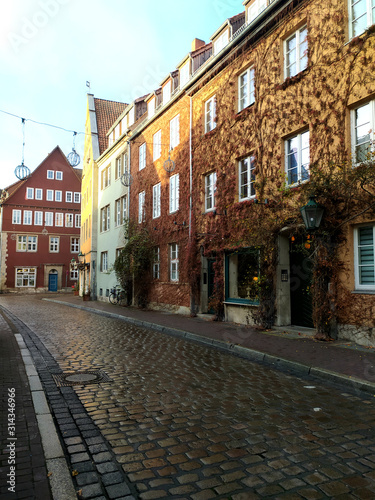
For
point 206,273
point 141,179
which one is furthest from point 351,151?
point 141,179

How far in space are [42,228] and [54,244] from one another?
2.44 m

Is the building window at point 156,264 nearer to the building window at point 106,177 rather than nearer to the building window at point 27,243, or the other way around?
the building window at point 106,177

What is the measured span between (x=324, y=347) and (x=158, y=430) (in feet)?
17.9

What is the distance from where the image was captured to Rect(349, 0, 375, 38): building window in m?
9.00

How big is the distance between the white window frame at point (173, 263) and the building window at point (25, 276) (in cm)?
3473

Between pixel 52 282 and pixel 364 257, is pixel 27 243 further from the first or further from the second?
pixel 364 257

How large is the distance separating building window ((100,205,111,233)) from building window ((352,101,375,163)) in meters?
21.0

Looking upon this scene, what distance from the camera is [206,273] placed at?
1562 cm

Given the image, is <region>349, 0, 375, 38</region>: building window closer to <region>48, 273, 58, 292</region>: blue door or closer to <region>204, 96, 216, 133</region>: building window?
<region>204, 96, 216, 133</region>: building window

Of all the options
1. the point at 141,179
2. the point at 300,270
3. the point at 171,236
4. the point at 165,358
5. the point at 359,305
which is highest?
Answer: the point at 141,179

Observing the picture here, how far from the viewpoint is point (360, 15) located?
369 inches

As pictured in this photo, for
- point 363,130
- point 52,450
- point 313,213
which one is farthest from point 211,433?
point 363,130

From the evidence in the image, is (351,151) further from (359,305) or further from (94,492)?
(94,492)

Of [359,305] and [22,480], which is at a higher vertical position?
[359,305]
